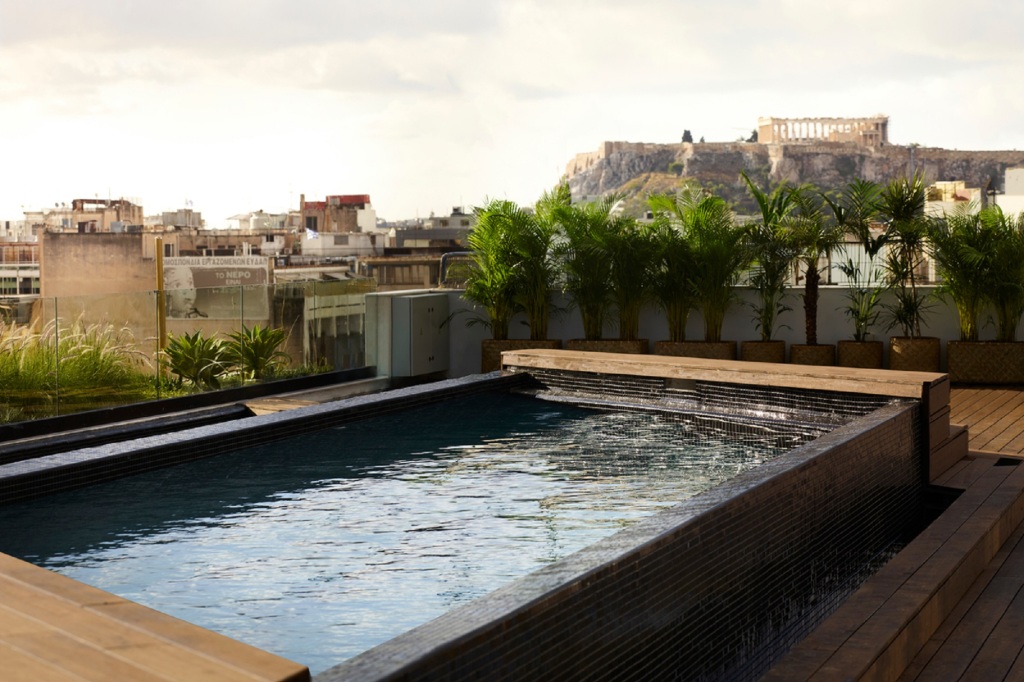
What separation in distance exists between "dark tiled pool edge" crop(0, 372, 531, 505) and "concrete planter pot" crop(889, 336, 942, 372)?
384cm

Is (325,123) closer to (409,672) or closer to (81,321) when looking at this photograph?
(81,321)


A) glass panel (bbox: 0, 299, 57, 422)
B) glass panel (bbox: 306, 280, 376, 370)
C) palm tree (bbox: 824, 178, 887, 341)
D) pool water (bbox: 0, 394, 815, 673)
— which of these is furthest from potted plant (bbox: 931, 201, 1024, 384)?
glass panel (bbox: 0, 299, 57, 422)

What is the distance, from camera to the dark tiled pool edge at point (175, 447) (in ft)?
14.7

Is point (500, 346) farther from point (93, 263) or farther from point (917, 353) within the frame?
point (93, 263)

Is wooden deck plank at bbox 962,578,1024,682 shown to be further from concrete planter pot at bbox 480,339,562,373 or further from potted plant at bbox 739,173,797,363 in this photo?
concrete planter pot at bbox 480,339,562,373

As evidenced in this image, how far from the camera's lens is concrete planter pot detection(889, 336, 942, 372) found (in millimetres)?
8641

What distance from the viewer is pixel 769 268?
9094 mm

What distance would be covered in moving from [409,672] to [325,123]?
72438mm

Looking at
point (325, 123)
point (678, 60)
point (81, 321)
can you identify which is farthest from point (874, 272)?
point (325, 123)

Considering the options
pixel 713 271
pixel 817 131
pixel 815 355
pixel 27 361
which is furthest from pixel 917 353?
pixel 817 131

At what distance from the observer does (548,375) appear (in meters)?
7.29

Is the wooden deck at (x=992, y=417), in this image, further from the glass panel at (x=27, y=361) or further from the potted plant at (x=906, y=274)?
the glass panel at (x=27, y=361)

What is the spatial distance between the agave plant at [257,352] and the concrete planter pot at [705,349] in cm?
312

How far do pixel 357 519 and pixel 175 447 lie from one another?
1226 mm
